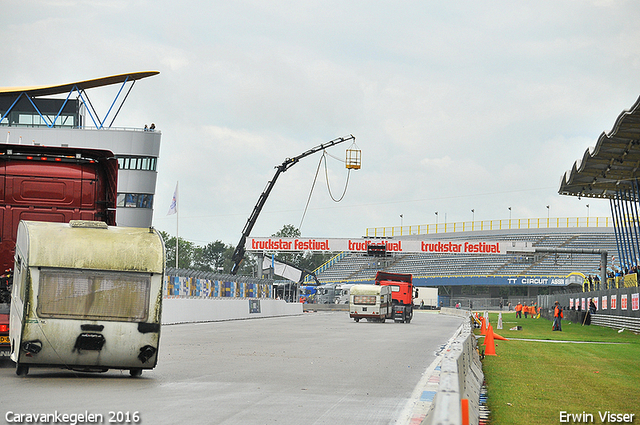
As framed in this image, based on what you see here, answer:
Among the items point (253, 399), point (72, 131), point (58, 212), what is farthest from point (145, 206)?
point (253, 399)

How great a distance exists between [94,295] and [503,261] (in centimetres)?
8781

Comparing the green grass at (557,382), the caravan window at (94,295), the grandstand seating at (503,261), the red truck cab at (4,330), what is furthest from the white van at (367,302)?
the grandstand seating at (503,261)

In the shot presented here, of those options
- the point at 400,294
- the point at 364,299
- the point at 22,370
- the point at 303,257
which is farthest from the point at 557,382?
the point at 303,257

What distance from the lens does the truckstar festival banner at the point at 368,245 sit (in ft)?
229

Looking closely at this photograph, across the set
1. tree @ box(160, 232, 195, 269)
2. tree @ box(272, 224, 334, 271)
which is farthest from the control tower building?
tree @ box(272, 224, 334, 271)

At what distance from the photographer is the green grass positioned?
10125 millimetres

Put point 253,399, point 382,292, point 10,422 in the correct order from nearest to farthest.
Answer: point 10,422, point 253,399, point 382,292

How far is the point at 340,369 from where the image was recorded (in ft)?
50.7

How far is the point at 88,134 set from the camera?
6700cm

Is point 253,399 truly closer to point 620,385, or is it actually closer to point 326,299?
point 620,385

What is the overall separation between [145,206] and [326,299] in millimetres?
29680

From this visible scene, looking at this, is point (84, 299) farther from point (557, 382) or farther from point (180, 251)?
point (180, 251)

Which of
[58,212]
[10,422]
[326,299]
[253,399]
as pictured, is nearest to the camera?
[10,422]

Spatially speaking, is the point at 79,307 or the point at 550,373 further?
the point at 550,373
